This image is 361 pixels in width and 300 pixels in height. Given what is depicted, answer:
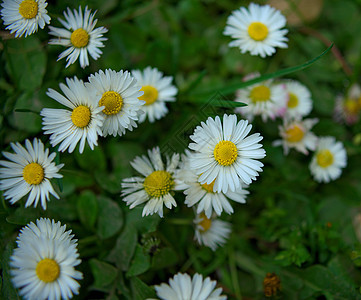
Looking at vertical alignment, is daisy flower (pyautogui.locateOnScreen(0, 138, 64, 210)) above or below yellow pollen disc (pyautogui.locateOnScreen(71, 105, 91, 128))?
below

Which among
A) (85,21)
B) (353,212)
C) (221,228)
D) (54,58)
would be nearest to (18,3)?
(85,21)

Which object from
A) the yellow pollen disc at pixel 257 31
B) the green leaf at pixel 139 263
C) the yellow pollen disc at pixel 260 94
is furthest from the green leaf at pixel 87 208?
the yellow pollen disc at pixel 257 31

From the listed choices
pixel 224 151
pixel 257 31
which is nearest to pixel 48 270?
pixel 224 151

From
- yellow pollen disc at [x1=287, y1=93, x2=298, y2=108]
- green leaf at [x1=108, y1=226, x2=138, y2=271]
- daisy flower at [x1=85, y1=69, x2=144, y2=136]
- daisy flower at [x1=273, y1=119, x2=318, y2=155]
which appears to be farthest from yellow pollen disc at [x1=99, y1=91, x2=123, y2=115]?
yellow pollen disc at [x1=287, y1=93, x2=298, y2=108]

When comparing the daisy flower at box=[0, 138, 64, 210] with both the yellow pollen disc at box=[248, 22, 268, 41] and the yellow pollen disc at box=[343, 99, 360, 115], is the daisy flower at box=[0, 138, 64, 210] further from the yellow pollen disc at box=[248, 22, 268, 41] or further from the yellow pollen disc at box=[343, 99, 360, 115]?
the yellow pollen disc at box=[343, 99, 360, 115]

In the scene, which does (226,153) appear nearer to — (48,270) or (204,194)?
(204,194)

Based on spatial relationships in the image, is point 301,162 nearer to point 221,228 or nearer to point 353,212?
point 353,212
